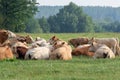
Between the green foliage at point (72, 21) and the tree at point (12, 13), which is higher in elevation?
the tree at point (12, 13)

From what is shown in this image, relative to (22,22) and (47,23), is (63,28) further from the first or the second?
(22,22)

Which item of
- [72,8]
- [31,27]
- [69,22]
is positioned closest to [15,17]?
[69,22]

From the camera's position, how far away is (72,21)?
433ft

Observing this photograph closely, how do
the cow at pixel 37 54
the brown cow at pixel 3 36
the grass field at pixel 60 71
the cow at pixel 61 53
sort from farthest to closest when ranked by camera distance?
the brown cow at pixel 3 36
the cow at pixel 37 54
the cow at pixel 61 53
the grass field at pixel 60 71

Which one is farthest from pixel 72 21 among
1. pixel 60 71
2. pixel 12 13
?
pixel 60 71

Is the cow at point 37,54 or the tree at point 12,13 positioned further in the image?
the tree at point 12,13

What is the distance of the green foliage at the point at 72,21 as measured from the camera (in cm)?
12269

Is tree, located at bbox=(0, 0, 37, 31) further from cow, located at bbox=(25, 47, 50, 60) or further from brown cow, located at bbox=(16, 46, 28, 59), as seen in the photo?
cow, located at bbox=(25, 47, 50, 60)

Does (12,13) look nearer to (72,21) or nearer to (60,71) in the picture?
(72,21)

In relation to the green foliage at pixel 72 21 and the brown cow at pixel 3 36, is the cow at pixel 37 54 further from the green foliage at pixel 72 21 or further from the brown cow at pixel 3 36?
the green foliage at pixel 72 21

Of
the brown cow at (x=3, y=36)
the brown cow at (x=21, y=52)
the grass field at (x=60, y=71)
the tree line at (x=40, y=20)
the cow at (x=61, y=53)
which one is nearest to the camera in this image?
the grass field at (x=60, y=71)

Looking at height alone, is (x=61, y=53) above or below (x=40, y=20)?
above

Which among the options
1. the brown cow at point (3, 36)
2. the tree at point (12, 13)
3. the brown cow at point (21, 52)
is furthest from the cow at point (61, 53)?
the tree at point (12, 13)

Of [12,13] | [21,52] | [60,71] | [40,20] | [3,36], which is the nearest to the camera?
[60,71]
